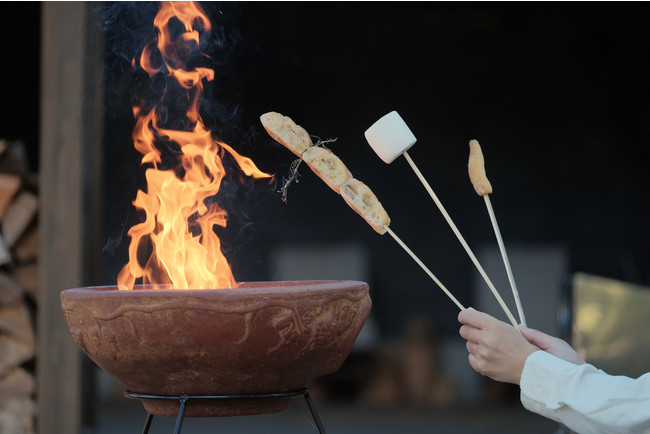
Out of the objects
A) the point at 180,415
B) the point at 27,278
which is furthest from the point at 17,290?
the point at 180,415

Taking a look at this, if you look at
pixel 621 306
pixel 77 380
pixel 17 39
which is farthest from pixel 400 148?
pixel 17 39

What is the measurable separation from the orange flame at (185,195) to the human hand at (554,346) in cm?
90

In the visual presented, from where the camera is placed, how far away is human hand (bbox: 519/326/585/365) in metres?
1.73

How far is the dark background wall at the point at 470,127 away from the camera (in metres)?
4.47

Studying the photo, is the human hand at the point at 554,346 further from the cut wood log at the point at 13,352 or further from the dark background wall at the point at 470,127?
the dark background wall at the point at 470,127

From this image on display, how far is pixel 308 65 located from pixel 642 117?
6.25ft

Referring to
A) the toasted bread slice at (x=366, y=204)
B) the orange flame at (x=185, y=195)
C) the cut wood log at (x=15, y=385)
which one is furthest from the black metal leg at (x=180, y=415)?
the cut wood log at (x=15, y=385)

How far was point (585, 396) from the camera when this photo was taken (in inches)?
64.1

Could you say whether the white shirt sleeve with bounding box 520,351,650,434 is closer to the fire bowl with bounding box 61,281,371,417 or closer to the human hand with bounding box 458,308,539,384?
the human hand with bounding box 458,308,539,384

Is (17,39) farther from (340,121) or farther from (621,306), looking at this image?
(621,306)

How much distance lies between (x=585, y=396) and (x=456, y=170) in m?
2.97

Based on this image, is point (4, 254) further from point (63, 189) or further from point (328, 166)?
point (328, 166)

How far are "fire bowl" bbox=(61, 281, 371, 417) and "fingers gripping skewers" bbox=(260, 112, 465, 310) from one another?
175 millimetres

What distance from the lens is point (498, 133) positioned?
4.55 m
